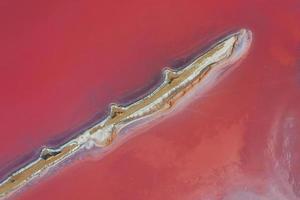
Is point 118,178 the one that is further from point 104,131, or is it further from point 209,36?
point 209,36

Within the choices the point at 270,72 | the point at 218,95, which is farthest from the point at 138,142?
the point at 270,72

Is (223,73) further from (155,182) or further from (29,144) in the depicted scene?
(29,144)

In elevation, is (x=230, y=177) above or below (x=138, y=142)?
below

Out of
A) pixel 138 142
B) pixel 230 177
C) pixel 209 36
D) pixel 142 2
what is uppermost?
pixel 142 2

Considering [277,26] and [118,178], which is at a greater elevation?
[277,26]

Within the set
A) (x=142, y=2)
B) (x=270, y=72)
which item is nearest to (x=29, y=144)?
(x=142, y=2)
